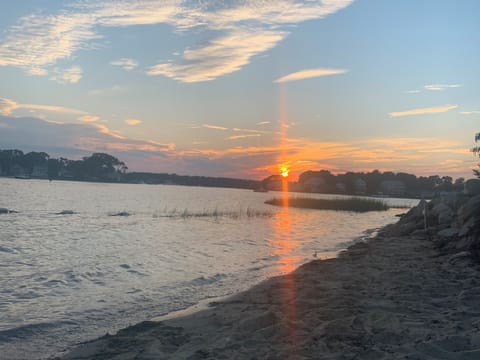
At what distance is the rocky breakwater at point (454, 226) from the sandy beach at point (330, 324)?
274 cm

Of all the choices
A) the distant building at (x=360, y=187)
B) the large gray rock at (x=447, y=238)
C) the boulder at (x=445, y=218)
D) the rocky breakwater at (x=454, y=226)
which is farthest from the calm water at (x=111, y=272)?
the distant building at (x=360, y=187)

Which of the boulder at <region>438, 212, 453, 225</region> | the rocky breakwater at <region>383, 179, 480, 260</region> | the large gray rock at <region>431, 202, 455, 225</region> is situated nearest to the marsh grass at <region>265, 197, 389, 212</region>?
the rocky breakwater at <region>383, 179, 480, 260</region>

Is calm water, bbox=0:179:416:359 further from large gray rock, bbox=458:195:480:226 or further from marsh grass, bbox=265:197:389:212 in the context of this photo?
marsh grass, bbox=265:197:389:212

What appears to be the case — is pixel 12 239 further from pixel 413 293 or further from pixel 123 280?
pixel 413 293

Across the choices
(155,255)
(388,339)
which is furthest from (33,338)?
(155,255)

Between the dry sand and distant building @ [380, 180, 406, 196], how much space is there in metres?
158

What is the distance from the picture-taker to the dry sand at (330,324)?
215 inches

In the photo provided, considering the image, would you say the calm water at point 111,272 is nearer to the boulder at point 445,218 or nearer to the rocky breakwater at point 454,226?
the rocky breakwater at point 454,226

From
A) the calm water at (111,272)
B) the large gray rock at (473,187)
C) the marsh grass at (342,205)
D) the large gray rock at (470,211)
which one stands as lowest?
the calm water at (111,272)

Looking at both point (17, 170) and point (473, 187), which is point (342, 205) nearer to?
point (473, 187)

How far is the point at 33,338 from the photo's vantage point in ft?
24.0

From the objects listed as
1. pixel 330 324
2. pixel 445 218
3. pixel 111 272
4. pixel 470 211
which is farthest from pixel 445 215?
pixel 330 324

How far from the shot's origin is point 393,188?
160625 mm

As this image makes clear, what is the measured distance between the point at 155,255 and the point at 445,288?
1140cm
